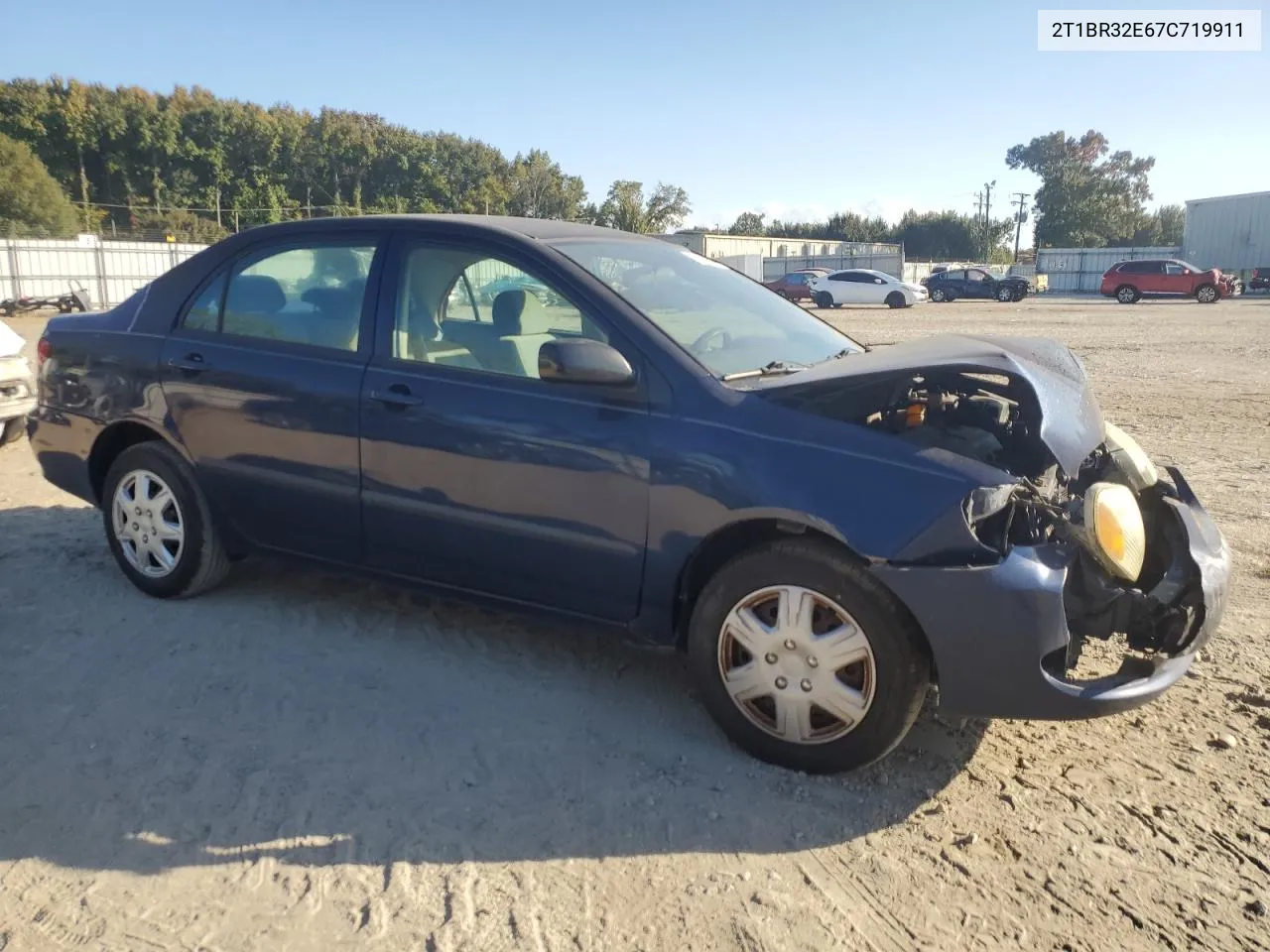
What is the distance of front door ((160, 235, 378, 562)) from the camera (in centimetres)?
396

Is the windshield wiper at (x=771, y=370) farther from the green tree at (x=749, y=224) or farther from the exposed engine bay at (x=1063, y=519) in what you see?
the green tree at (x=749, y=224)

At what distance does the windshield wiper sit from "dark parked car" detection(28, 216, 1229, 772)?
25mm

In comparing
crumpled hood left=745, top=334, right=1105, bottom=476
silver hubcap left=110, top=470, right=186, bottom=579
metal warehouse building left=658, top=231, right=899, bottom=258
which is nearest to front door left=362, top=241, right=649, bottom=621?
crumpled hood left=745, top=334, right=1105, bottom=476

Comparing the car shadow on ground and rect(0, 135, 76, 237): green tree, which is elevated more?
rect(0, 135, 76, 237): green tree

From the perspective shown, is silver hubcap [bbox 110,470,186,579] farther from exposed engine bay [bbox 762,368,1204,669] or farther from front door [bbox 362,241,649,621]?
exposed engine bay [bbox 762,368,1204,669]

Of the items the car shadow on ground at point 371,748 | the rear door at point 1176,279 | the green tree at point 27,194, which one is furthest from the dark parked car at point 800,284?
the green tree at point 27,194

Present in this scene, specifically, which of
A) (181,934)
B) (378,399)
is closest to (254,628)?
(378,399)

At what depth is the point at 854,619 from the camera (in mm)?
2986

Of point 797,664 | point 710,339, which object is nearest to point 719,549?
point 797,664

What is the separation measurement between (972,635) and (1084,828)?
0.67m

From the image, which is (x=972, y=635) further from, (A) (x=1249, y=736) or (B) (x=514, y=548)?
(B) (x=514, y=548)

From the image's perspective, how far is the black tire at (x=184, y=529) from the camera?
4.43 m

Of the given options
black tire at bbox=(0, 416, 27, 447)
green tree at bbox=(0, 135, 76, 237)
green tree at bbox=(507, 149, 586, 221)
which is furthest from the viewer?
green tree at bbox=(507, 149, 586, 221)

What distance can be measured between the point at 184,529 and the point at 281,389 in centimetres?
92
